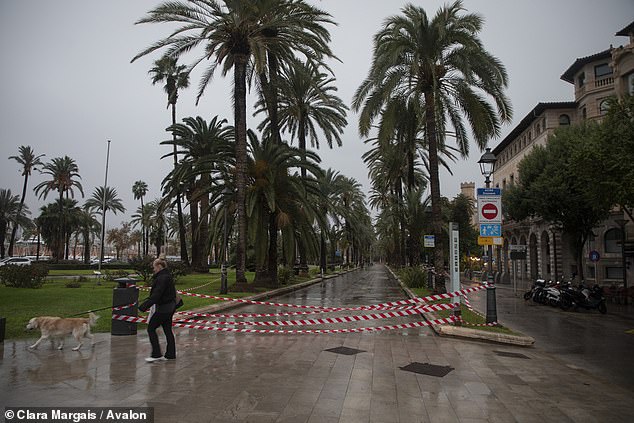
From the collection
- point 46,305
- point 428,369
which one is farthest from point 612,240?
point 46,305

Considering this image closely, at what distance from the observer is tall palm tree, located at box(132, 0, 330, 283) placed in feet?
63.3

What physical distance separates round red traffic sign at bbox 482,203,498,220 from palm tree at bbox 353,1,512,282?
17.9ft

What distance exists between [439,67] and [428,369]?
14.1 meters

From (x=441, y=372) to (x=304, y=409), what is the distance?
296cm

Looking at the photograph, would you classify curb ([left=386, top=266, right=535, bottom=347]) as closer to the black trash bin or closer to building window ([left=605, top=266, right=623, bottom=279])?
the black trash bin

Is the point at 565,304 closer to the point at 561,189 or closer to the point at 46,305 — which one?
the point at 561,189

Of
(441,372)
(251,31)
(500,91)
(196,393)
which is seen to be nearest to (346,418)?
(196,393)

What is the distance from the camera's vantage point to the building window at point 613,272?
109 feet

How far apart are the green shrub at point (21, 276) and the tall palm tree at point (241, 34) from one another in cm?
933

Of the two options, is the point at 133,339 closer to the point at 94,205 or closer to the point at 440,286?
the point at 440,286

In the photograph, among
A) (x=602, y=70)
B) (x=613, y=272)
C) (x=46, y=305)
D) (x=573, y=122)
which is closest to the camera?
(x=46, y=305)

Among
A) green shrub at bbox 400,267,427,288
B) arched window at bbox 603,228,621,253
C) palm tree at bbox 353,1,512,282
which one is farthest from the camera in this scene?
arched window at bbox 603,228,621,253

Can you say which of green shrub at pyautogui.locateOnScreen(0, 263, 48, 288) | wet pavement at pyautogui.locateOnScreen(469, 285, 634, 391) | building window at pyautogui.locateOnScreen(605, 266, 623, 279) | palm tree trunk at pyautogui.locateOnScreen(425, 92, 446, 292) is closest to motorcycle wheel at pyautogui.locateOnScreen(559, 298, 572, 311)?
wet pavement at pyautogui.locateOnScreen(469, 285, 634, 391)

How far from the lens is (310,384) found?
639 cm
